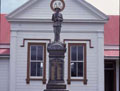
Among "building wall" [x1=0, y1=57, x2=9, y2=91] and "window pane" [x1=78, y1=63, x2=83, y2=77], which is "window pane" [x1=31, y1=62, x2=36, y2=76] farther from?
"window pane" [x1=78, y1=63, x2=83, y2=77]

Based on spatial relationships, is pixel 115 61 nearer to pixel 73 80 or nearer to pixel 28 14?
pixel 73 80

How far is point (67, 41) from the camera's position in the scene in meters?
19.3

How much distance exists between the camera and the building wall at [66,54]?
19.1 m

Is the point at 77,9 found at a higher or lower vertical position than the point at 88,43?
higher

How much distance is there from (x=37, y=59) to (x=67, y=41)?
1977 mm

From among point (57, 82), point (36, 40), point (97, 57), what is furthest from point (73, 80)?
point (57, 82)

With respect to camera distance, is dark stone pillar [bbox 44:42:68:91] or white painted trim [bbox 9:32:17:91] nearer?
dark stone pillar [bbox 44:42:68:91]

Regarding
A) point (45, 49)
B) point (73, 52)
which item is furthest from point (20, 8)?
point (73, 52)

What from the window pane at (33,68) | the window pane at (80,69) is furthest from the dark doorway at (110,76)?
the window pane at (33,68)

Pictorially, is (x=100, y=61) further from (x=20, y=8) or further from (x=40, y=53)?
(x=20, y=8)

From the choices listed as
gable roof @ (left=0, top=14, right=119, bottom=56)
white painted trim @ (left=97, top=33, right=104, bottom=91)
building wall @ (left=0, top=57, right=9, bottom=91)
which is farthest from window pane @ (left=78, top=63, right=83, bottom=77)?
building wall @ (left=0, top=57, right=9, bottom=91)

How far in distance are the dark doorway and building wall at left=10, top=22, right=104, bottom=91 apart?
2297 millimetres

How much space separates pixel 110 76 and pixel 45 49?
504 centimetres

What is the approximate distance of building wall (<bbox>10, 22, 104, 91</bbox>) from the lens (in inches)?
752
